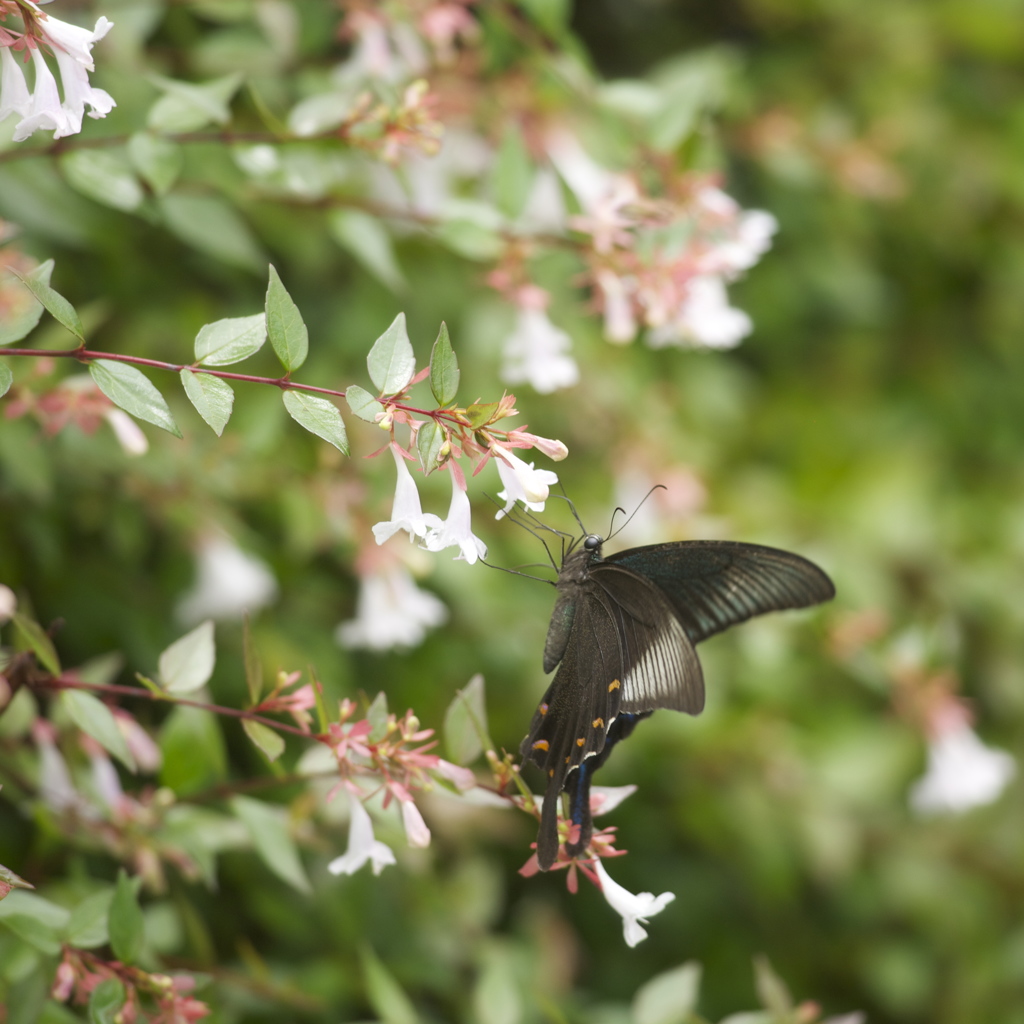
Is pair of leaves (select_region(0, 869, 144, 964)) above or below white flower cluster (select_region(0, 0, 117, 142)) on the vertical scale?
below

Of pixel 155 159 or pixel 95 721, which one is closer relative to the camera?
pixel 95 721

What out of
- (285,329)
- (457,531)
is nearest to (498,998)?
(457,531)

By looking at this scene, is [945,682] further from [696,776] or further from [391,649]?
[391,649]

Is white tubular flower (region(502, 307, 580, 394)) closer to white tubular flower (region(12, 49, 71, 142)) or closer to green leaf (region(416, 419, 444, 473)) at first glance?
green leaf (region(416, 419, 444, 473))

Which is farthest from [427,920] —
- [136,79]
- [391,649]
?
[136,79]

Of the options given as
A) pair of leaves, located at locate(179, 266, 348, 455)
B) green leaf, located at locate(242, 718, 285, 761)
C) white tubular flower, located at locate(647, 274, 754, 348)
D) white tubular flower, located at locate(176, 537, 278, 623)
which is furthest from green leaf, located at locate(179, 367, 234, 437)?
white tubular flower, located at locate(176, 537, 278, 623)

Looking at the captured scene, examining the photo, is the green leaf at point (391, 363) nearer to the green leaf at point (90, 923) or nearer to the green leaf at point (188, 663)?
the green leaf at point (188, 663)

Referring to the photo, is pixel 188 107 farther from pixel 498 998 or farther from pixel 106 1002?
pixel 498 998
